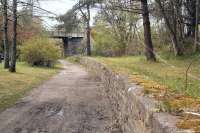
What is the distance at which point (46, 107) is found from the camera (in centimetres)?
1432

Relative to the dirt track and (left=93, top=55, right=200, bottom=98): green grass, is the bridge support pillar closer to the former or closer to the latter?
(left=93, top=55, right=200, bottom=98): green grass

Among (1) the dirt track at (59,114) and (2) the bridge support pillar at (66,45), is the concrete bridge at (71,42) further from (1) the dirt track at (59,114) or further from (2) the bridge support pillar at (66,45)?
(1) the dirt track at (59,114)

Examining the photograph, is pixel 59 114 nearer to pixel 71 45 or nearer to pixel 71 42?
pixel 71 42

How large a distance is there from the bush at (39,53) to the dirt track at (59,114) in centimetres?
2034

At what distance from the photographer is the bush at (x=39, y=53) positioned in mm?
38938

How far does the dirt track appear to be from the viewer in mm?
10984

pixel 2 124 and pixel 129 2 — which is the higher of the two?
pixel 129 2

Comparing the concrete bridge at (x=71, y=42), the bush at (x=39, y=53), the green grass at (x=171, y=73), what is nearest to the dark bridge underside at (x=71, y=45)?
the concrete bridge at (x=71, y=42)

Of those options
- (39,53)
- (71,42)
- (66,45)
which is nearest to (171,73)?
(39,53)

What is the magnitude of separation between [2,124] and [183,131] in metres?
7.77

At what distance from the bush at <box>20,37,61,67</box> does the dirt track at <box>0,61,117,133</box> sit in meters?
20.3

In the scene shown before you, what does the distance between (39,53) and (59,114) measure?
2658 centimetres

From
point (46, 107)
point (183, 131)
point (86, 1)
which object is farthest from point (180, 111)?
point (86, 1)

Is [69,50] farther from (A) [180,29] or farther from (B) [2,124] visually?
(B) [2,124]
